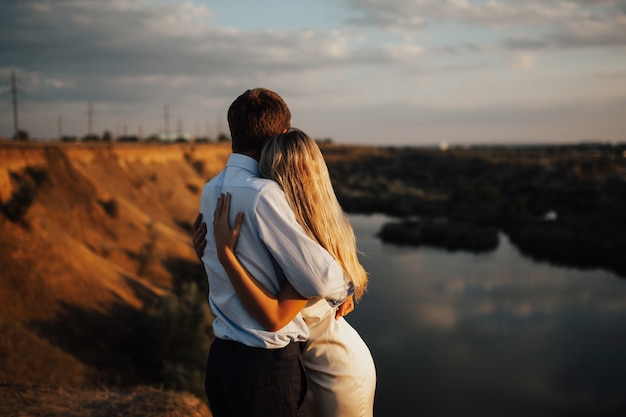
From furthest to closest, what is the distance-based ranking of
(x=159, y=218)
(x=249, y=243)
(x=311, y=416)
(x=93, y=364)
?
(x=159, y=218)
(x=93, y=364)
(x=311, y=416)
(x=249, y=243)

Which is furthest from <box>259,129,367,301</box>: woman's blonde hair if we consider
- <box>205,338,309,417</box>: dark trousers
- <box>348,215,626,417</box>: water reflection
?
<box>348,215,626,417</box>: water reflection

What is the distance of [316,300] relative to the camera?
1.74 meters

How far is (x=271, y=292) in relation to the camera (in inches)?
65.6

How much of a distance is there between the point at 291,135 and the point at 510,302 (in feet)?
75.9

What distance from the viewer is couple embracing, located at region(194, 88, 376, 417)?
1583 mm

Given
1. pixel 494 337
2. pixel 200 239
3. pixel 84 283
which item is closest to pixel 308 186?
pixel 200 239

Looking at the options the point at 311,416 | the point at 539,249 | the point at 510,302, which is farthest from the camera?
the point at 539,249

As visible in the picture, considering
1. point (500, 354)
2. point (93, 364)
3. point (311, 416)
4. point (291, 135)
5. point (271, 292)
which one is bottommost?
point (500, 354)

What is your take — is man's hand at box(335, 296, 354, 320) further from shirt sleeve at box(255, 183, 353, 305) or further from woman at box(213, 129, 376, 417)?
shirt sleeve at box(255, 183, 353, 305)

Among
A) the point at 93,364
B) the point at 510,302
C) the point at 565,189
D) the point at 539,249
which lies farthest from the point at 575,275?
the point at 93,364

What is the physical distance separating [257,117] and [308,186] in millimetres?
316

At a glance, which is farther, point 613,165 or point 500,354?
point 613,165

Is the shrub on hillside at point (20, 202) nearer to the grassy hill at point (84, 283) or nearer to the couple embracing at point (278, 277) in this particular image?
the grassy hill at point (84, 283)

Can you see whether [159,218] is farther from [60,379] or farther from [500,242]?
[500,242]
